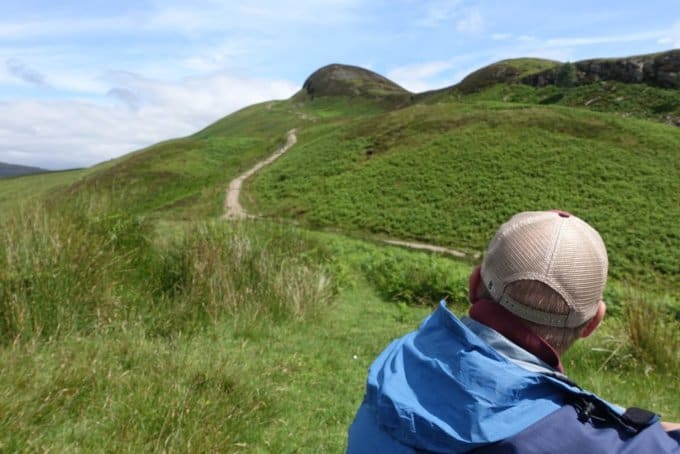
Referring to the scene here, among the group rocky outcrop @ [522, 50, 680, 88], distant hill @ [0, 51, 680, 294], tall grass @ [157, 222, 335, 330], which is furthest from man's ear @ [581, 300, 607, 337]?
rocky outcrop @ [522, 50, 680, 88]

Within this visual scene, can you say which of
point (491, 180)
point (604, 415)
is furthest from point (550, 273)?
point (491, 180)

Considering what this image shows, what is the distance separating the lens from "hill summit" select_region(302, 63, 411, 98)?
84.7 m

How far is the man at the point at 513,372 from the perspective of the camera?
68.3 inches

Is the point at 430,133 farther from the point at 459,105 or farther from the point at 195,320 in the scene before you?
the point at 195,320

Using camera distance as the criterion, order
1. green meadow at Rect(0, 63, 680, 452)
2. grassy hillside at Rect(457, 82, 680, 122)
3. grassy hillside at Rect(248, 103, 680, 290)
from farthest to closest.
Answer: grassy hillside at Rect(457, 82, 680, 122) < grassy hillside at Rect(248, 103, 680, 290) < green meadow at Rect(0, 63, 680, 452)

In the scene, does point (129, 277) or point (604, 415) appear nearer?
point (604, 415)

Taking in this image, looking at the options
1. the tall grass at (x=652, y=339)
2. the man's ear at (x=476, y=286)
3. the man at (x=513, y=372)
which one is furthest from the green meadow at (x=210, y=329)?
the man's ear at (x=476, y=286)

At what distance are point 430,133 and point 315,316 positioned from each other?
31.3 m

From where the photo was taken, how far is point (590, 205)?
25.3 meters

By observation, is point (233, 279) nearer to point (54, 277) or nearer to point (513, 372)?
point (54, 277)

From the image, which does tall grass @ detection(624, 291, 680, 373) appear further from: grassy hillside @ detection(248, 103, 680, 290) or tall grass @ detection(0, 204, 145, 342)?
grassy hillside @ detection(248, 103, 680, 290)

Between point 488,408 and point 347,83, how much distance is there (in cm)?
8944

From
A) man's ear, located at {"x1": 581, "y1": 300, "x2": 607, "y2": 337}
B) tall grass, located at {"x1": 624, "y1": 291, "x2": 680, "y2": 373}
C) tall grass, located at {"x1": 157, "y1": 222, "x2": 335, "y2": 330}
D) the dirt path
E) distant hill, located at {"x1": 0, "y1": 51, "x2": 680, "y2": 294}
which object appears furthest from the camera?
the dirt path

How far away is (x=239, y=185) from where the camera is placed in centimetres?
3850
